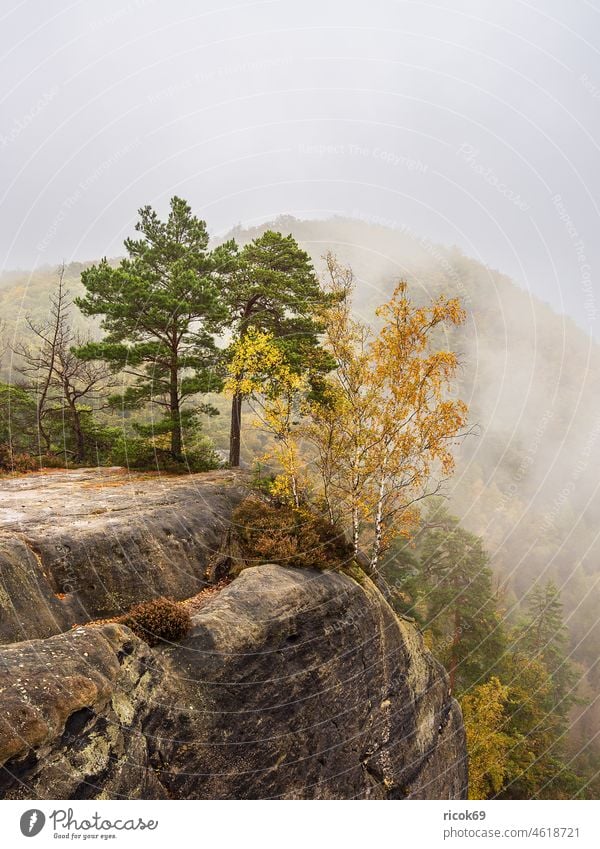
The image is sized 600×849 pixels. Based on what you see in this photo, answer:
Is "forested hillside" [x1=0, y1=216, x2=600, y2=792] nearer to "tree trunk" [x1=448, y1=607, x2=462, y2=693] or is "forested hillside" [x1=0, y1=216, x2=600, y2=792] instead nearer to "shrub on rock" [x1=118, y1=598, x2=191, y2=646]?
"tree trunk" [x1=448, y1=607, x2=462, y2=693]

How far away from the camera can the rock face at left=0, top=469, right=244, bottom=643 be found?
33.9 feet

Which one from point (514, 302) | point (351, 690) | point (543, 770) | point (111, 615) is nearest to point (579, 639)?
point (543, 770)

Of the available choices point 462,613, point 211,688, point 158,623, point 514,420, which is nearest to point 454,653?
point 462,613

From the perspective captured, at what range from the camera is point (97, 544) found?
12555mm

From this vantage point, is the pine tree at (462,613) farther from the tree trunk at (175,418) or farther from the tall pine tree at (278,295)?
the tall pine tree at (278,295)

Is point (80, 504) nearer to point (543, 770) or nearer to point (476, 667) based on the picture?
point (476, 667)

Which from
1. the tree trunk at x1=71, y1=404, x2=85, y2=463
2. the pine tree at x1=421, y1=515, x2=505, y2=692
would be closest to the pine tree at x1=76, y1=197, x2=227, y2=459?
the tree trunk at x1=71, y1=404, x2=85, y2=463

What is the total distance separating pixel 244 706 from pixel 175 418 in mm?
13467

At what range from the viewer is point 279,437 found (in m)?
17.1

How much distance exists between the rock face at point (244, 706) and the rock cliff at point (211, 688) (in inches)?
1.3

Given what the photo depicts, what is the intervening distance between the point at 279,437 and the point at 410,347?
6163 millimetres

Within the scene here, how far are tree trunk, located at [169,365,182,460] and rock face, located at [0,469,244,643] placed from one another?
2.60 meters

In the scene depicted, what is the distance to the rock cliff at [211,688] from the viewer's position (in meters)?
7.59

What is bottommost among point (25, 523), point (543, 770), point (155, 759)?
point (543, 770)
